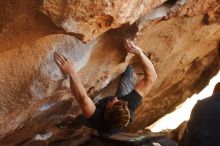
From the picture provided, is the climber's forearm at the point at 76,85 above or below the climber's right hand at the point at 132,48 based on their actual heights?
below

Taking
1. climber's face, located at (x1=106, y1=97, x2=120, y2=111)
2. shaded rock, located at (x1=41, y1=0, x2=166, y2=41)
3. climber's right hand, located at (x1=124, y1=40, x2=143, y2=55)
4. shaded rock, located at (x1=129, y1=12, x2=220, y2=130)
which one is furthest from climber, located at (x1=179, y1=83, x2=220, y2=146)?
shaded rock, located at (x1=129, y1=12, x2=220, y2=130)

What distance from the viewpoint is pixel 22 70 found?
3.26 m

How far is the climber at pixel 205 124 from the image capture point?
256 centimetres

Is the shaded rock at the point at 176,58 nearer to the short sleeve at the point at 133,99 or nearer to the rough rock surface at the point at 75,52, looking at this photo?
the rough rock surface at the point at 75,52

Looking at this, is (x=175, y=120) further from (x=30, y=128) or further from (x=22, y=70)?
(x=22, y=70)

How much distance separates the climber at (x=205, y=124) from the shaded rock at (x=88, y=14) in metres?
0.89

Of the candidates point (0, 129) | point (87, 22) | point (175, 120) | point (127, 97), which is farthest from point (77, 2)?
point (175, 120)

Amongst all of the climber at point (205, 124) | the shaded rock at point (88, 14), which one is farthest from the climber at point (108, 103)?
the climber at point (205, 124)

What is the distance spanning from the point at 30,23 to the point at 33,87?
36.4 inches

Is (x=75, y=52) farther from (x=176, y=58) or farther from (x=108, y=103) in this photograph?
(x=176, y=58)

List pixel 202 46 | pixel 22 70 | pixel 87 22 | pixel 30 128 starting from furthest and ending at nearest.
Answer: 1. pixel 202 46
2. pixel 30 128
3. pixel 22 70
4. pixel 87 22

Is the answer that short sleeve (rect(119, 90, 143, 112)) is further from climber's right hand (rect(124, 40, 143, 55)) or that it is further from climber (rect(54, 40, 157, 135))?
climber's right hand (rect(124, 40, 143, 55))

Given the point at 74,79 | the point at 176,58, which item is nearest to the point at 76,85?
the point at 74,79

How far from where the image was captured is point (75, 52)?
3559 millimetres
